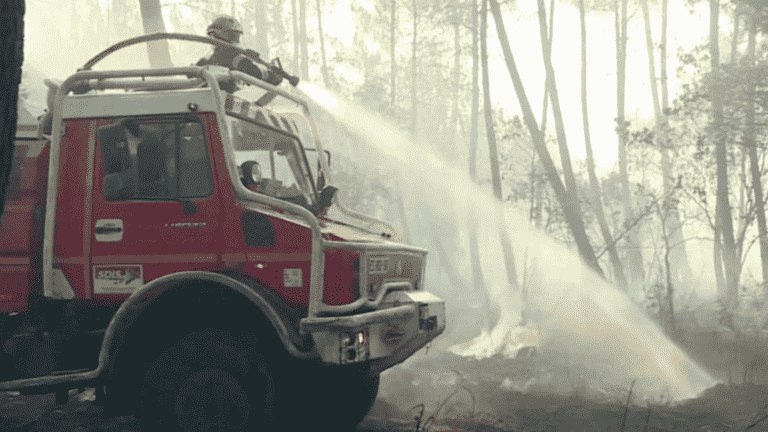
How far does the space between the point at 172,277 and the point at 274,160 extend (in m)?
1.61

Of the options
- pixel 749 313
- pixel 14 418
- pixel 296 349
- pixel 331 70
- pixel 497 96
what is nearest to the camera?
pixel 296 349

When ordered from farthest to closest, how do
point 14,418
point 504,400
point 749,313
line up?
point 749,313
point 504,400
point 14,418

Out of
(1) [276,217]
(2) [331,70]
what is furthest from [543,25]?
(2) [331,70]

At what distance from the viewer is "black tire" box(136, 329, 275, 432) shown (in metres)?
4.48

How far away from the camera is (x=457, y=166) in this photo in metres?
38.5

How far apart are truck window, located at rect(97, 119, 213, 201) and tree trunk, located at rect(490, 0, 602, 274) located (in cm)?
1029

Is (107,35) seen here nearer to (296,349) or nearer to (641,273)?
(641,273)

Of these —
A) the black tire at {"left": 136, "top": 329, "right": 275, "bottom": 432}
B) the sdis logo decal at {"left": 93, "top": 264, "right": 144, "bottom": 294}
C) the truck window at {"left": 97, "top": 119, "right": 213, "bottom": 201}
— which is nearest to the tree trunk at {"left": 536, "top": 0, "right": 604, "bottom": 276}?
the truck window at {"left": 97, "top": 119, "right": 213, "bottom": 201}

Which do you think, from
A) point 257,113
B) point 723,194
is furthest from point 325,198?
point 723,194

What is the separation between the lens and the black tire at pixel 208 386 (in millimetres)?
4480

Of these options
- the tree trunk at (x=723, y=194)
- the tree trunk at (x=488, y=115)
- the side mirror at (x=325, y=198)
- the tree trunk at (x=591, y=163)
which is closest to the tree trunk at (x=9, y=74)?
the side mirror at (x=325, y=198)

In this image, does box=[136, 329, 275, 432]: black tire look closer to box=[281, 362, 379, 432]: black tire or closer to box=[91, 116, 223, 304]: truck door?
box=[91, 116, 223, 304]: truck door

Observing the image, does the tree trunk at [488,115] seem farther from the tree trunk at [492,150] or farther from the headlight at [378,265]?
the headlight at [378,265]

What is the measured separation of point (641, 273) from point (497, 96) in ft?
43.6
